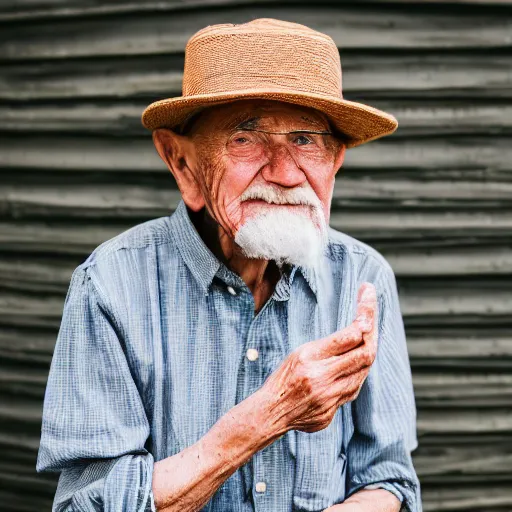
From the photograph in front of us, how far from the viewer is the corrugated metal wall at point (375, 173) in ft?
9.94

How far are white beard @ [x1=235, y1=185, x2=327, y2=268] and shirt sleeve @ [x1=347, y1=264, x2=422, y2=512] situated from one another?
42 cm

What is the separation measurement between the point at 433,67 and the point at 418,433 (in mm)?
1666

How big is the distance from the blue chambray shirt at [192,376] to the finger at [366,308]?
0.36 meters

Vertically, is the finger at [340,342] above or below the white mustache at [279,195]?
below

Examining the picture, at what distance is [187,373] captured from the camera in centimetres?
201

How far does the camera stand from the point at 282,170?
185 cm

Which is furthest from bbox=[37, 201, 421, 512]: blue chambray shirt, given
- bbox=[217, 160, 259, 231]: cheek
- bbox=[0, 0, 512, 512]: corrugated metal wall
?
bbox=[0, 0, 512, 512]: corrugated metal wall

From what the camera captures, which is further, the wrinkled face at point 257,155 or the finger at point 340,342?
the wrinkled face at point 257,155

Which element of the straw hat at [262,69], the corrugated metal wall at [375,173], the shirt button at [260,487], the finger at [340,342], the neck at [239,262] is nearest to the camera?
the finger at [340,342]

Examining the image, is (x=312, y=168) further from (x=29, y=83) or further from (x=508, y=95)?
(x=29, y=83)

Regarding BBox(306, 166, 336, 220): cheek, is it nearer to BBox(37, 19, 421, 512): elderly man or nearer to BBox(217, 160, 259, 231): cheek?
BBox(37, 19, 421, 512): elderly man

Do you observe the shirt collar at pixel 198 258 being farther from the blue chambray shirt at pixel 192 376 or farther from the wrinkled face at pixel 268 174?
the wrinkled face at pixel 268 174

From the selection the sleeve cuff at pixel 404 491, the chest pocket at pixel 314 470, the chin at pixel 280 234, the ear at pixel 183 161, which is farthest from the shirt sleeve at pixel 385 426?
the ear at pixel 183 161

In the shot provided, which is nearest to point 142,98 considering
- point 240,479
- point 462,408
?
point 240,479
